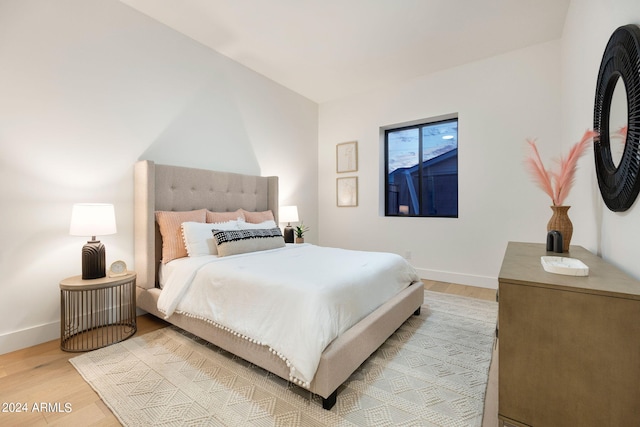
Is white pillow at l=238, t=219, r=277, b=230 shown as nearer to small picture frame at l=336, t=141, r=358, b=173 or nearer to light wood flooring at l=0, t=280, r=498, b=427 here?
A: light wood flooring at l=0, t=280, r=498, b=427

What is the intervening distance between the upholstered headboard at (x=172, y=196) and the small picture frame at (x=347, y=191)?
1508 millimetres

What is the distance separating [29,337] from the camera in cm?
209

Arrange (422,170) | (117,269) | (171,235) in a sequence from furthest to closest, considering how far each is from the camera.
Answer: (422,170) → (171,235) → (117,269)

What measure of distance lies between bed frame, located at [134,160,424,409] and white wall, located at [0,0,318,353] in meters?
0.22

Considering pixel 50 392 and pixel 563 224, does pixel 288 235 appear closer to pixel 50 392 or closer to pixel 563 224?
pixel 50 392

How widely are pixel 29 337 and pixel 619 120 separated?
406 cm

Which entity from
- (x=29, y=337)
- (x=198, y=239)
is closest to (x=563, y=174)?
(x=198, y=239)

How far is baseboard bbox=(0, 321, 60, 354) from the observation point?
199cm

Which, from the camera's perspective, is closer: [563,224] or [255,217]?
[563,224]

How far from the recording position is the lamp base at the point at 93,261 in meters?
2.10

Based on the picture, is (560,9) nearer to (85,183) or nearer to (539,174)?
(539,174)

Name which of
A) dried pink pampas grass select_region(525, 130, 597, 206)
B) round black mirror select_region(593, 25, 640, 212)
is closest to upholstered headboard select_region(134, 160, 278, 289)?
dried pink pampas grass select_region(525, 130, 597, 206)

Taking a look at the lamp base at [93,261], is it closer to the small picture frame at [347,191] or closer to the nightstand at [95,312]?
the nightstand at [95,312]

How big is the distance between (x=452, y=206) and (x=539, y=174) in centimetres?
217
